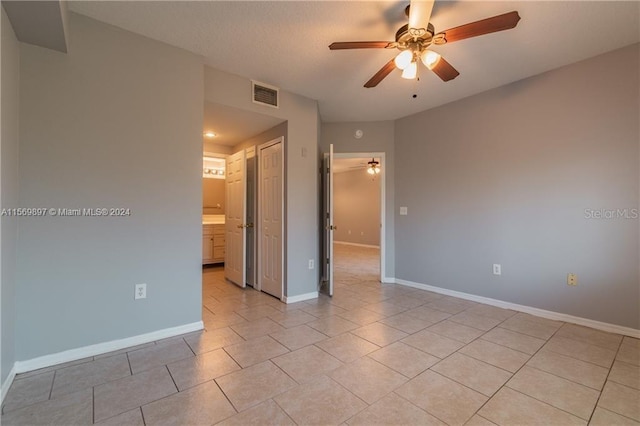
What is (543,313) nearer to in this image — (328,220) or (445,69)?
(328,220)

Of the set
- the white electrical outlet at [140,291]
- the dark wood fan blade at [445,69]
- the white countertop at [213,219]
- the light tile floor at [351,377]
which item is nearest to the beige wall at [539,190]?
the light tile floor at [351,377]

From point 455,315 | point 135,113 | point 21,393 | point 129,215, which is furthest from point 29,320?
point 455,315

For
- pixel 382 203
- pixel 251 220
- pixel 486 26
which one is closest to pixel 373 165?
pixel 382 203

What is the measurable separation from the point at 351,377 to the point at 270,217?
2.36 meters

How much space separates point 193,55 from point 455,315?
3776mm

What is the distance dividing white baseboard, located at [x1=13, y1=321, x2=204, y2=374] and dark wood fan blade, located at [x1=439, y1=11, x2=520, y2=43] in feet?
10.4

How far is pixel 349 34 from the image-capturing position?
2357mm

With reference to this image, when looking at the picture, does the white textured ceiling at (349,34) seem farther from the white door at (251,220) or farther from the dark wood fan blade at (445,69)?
the white door at (251,220)

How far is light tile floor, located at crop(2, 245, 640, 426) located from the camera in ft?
5.09

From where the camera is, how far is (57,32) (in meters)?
1.87

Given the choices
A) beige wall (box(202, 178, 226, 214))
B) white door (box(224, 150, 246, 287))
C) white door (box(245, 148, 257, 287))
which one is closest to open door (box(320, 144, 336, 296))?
white door (box(245, 148, 257, 287))

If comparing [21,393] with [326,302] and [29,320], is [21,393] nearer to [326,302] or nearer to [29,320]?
[29,320]

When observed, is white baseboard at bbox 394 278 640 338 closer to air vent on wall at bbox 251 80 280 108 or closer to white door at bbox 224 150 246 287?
white door at bbox 224 150 246 287

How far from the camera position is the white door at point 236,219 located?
420 cm
